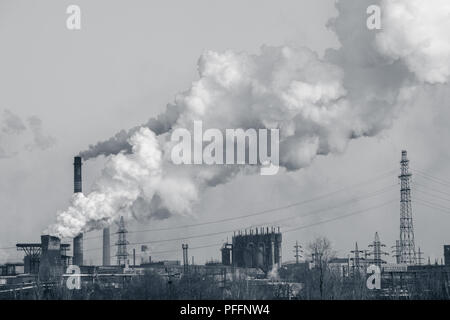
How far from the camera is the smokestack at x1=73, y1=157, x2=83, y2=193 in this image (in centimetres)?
9375

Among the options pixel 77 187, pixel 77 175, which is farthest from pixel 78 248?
pixel 77 175

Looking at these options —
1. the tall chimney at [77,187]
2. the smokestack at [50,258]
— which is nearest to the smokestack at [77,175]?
the tall chimney at [77,187]

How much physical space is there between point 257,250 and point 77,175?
37.2 metres

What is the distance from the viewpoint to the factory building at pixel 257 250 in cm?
12212

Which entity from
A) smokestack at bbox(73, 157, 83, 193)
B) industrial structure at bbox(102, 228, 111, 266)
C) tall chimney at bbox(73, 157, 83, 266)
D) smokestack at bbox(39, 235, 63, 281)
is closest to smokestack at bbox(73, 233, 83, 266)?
tall chimney at bbox(73, 157, 83, 266)

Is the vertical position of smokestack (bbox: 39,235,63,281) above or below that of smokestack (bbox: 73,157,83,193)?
below

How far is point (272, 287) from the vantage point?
82188 millimetres

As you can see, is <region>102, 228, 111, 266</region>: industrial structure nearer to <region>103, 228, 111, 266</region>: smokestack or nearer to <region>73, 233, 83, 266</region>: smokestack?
<region>103, 228, 111, 266</region>: smokestack

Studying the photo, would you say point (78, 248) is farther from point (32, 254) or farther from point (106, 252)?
point (106, 252)

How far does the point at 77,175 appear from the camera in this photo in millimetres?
94000

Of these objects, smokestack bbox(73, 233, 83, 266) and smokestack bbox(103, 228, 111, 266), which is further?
smokestack bbox(103, 228, 111, 266)

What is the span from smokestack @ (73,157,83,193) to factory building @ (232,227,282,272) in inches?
1355
